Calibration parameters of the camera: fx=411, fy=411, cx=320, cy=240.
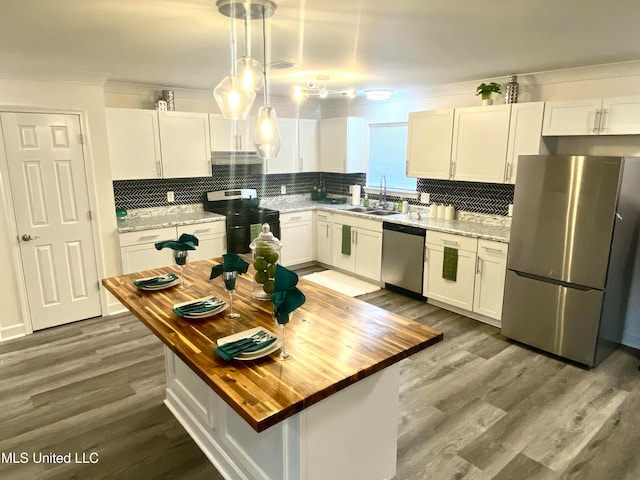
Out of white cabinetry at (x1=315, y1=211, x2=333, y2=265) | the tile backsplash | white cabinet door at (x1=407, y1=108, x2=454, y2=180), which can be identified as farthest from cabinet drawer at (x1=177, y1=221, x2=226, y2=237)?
white cabinet door at (x1=407, y1=108, x2=454, y2=180)

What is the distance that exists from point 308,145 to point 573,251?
3.87m

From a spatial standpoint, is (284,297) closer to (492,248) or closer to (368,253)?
(492,248)

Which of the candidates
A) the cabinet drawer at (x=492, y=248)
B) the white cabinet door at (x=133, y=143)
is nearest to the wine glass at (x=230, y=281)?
the cabinet drawer at (x=492, y=248)

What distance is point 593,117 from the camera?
3.43 m

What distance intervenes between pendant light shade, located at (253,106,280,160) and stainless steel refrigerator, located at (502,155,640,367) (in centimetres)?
227

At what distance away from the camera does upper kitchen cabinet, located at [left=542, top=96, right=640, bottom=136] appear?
325 centimetres

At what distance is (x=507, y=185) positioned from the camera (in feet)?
14.3

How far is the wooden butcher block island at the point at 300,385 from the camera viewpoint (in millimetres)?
1528

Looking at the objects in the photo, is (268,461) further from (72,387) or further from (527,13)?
(527,13)

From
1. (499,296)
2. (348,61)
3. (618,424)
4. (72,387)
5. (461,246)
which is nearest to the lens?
(618,424)

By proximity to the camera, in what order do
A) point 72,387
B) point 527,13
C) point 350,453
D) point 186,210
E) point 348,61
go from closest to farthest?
point 350,453, point 527,13, point 72,387, point 348,61, point 186,210

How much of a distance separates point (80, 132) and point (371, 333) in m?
3.56

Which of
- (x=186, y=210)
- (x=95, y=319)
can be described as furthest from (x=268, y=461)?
(x=186, y=210)

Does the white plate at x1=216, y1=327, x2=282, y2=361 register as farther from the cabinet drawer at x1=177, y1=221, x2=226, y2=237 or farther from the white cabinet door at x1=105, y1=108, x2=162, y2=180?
the white cabinet door at x1=105, y1=108, x2=162, y2=180
